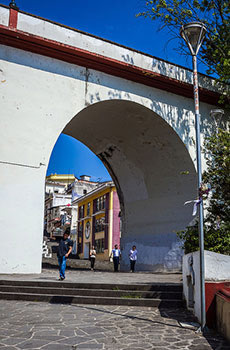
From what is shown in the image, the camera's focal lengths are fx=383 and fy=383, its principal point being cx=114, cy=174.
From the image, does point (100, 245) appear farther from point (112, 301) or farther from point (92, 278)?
point (112, 301)

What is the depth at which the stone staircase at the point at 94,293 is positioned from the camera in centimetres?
653

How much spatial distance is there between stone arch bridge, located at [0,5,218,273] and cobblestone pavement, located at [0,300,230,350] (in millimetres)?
3844

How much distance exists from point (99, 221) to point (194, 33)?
29.6m

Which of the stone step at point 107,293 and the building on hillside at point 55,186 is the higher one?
the building on hillside at point 55,186

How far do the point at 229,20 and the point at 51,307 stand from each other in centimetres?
1116

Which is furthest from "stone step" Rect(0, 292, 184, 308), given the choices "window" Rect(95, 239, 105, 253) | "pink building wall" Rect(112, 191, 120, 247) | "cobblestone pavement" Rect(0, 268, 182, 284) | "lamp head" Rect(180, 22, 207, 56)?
"window" Rect(95, 239, 105, 253)

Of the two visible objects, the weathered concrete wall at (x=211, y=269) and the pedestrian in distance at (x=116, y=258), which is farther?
the pedestrian in distance at (x=116, y=258)

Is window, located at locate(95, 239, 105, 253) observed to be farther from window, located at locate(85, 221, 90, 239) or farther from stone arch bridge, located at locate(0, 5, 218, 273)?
stone arch bridge, located at locate(0, 5, 218, 273)

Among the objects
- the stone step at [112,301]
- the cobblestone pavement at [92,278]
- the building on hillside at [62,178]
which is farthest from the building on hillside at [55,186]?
the stone step at [112,301]

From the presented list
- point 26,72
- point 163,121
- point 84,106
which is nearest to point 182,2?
point 163,121

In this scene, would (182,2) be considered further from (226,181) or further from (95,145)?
(226,181)

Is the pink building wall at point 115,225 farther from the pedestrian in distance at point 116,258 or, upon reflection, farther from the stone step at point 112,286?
the stone step at point 112,286

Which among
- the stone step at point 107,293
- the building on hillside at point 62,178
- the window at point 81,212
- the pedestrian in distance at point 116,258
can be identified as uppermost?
the building on hillside at point 62,178

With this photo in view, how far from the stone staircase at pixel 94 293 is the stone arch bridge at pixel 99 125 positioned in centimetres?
214
